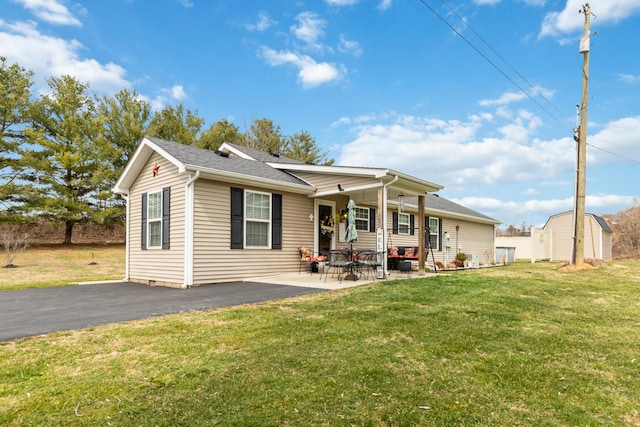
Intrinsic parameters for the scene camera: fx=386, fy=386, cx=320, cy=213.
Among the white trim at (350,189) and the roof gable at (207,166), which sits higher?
the roof gable at (207,166)

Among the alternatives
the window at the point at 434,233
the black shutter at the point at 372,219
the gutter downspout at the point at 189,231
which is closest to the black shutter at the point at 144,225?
the gutter downspout at the point at 189,231

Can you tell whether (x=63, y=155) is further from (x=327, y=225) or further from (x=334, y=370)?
(x=334, y=370)

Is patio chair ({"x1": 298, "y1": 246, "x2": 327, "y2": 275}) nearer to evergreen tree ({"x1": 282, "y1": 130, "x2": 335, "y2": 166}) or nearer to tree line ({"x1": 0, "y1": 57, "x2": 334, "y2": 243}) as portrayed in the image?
tree line ({"x1": 0, "y1": 57, "x2": 334, "y2": 243})

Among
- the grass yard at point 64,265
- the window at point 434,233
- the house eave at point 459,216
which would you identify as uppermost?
the house eave at point 459,216

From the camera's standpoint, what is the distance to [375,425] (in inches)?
90.4

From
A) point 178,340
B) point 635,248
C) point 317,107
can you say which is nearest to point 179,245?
point 178,340

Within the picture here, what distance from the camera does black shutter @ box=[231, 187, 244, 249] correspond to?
9.66 meters

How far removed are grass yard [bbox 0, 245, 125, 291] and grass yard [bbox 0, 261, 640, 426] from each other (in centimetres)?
917

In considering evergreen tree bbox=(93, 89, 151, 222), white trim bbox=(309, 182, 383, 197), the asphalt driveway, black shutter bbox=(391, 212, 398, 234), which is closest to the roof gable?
white trim bbox=(309, 182, 383, 197)

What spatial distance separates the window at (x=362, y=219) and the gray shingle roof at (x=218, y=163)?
3034 mm

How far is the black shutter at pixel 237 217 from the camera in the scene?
9.66 m

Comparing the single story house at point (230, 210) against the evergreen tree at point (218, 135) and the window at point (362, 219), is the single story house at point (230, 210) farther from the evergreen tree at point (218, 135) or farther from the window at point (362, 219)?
the evergreen tree at point (218, 135)

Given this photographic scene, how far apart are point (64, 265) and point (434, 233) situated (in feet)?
53.0

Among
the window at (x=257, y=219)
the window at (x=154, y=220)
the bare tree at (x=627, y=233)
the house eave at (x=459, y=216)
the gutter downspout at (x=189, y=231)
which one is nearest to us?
the gutter downspout at (x=189, y=231)
